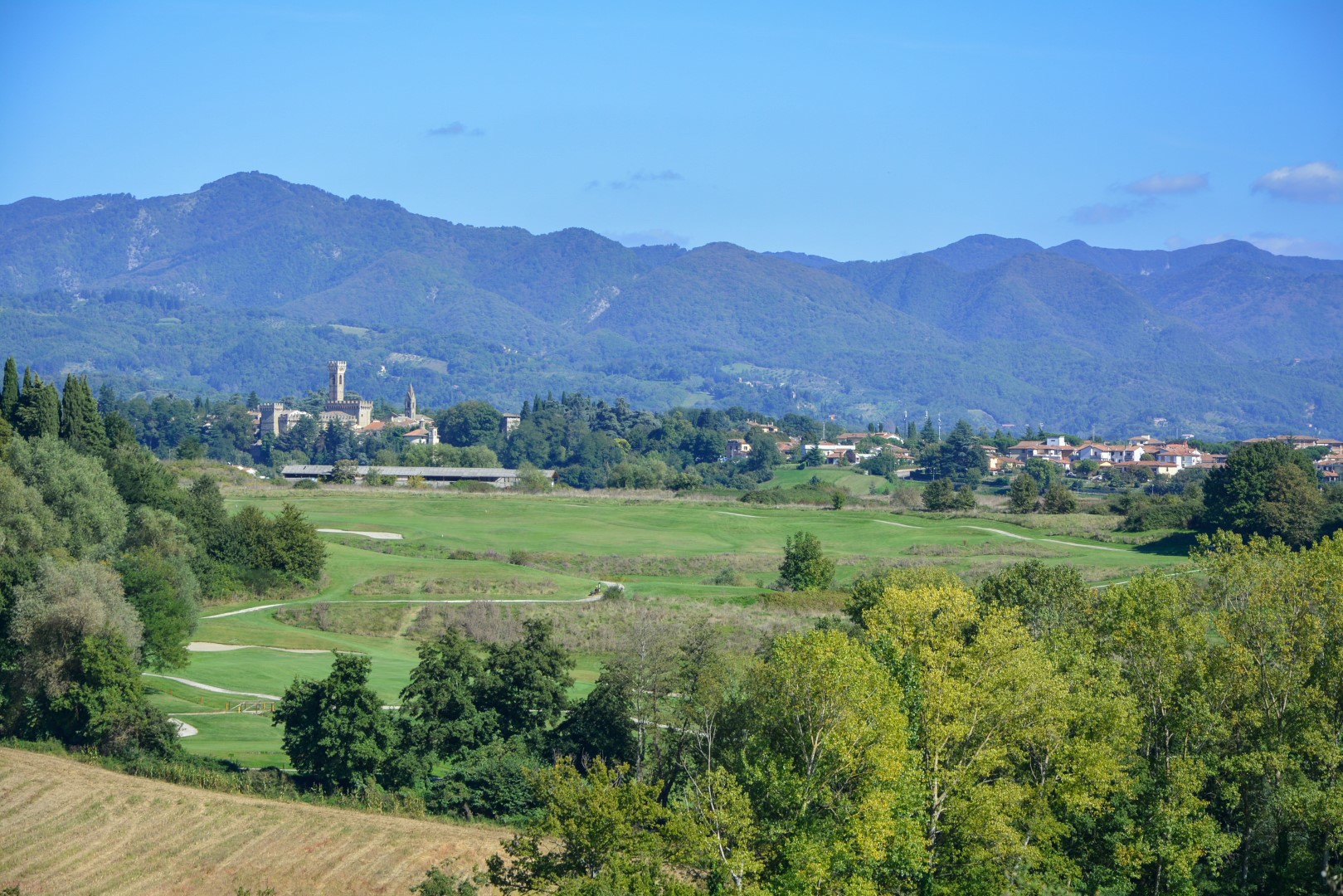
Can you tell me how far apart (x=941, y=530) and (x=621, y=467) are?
171ft

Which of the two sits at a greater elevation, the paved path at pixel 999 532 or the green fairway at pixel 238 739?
the paved path at pixel 999 532

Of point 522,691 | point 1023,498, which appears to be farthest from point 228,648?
point 1023,498

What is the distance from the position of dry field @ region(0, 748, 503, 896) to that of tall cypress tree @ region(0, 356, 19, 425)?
3404 cm

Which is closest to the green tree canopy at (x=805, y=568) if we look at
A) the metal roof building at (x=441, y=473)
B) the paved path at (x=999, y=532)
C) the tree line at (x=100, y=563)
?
the tree line at (x=100, y=563)

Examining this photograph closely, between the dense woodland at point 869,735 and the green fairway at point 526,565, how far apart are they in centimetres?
359

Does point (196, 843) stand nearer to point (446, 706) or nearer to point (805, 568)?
point (446, 706)

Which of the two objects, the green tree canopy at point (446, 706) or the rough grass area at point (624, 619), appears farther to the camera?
the rough grass area at point (624, 619)

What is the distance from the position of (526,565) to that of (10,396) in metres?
25.6

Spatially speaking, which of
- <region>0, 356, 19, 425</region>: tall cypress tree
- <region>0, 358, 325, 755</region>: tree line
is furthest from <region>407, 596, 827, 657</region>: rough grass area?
<region>0, 356, 19, 425</region>: tall cypress tree

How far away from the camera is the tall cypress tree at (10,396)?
65.9 meters

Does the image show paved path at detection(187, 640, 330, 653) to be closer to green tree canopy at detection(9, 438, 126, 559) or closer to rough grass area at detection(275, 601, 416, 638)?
rough grass area at detection(275, 601, 416, 638)

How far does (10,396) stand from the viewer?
66.6 meters

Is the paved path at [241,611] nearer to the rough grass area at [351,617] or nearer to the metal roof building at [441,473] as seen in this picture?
the rough grass area at [351,617]

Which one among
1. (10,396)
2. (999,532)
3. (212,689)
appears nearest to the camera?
(212,689)
